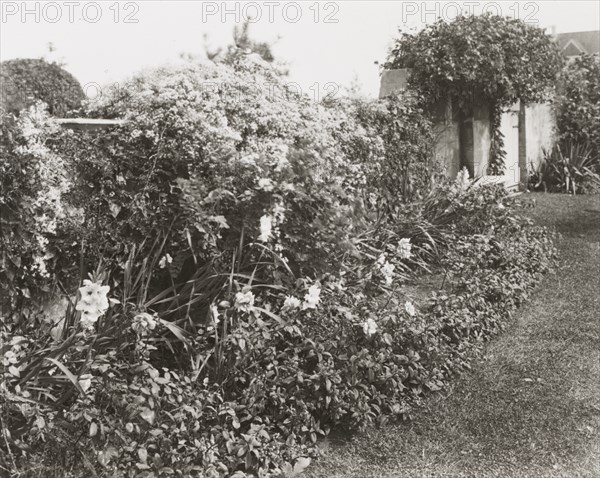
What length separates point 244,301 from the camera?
13.3 ft

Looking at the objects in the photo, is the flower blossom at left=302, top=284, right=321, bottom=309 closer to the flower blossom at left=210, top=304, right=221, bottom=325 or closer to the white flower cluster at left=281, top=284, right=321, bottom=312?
the white flower cluster at left=281, top=284, right=321, bottom=312

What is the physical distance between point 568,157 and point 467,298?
7.97 m

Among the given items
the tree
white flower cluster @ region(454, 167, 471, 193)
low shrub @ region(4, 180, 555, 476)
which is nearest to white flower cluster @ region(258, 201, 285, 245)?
low shrub @ region(4, 180, 555, 476)

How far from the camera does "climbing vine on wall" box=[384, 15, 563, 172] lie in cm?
1002

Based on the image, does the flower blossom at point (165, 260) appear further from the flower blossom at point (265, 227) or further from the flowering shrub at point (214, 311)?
the flower blossom at point (265, 227)

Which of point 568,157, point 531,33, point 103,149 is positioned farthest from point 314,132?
point 568,157

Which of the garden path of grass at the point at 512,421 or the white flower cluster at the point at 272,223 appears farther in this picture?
the white flower cluster at the point at 272,223

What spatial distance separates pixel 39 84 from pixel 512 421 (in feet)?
36.7

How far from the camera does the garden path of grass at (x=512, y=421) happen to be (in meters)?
3.88

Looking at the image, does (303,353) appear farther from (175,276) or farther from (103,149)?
(103,149)

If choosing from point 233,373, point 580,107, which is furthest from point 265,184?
point 580,107

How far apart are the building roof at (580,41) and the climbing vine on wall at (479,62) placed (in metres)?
35.9

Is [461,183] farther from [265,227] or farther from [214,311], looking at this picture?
[214,311]

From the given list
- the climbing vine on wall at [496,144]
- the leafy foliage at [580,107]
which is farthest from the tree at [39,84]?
the leafy foliage at [580,107]
